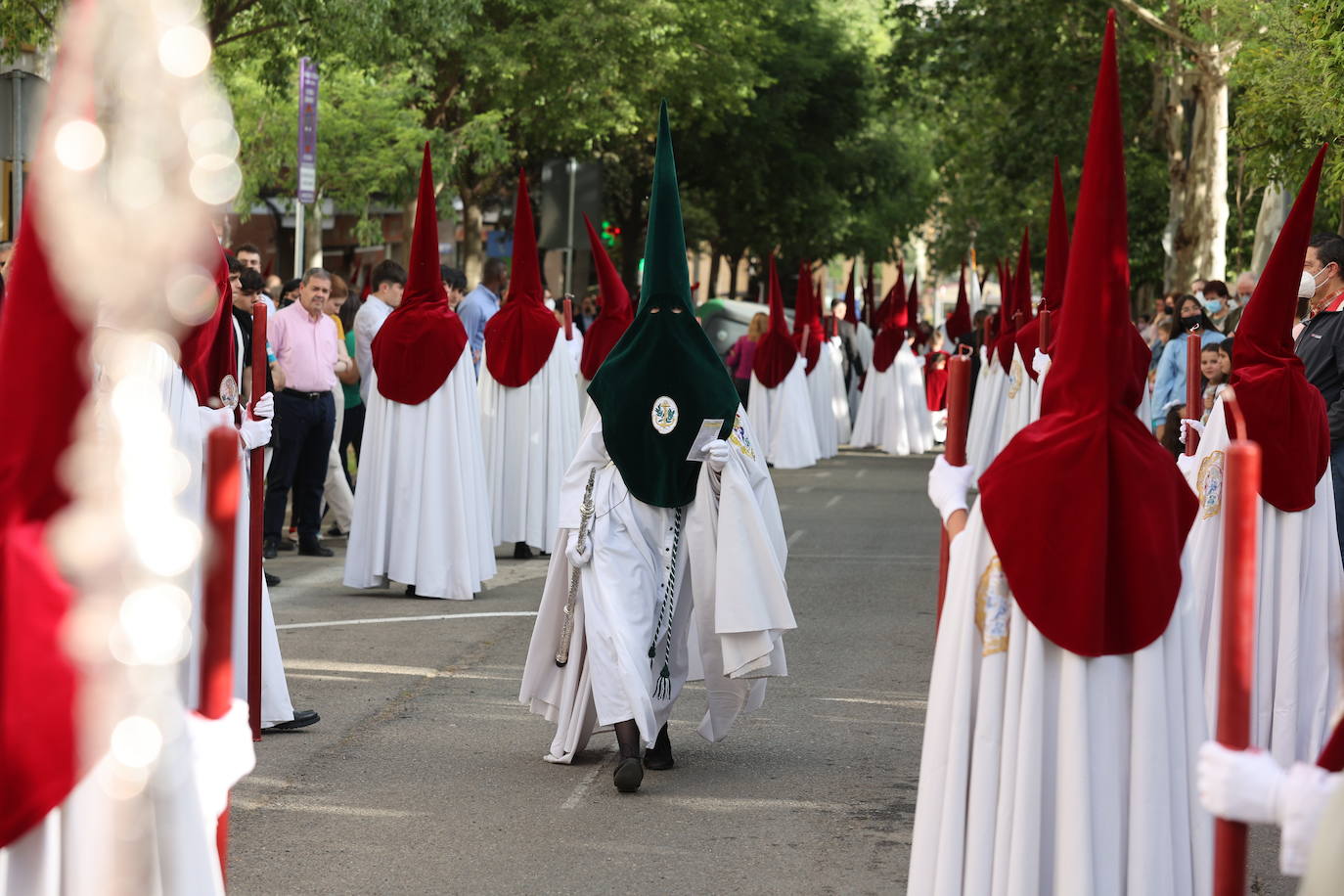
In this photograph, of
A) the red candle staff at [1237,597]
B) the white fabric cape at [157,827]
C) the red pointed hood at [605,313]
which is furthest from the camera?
the red pointed hood at [605,313]

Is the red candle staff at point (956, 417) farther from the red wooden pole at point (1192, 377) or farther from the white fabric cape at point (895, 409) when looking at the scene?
the white fabric cape at point (895, 409)

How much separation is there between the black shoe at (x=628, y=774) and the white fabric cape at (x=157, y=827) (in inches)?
147

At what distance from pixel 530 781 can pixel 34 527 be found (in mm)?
4362

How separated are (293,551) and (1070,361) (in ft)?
33.9

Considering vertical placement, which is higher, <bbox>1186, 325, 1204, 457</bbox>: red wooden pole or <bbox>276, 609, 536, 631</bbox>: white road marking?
<bbox>1186, 325, 1204, 457</bbox>: red wooden pole

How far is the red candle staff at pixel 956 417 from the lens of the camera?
3787 mm

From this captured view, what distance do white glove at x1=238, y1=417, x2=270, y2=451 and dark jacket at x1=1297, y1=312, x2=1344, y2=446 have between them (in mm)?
4285

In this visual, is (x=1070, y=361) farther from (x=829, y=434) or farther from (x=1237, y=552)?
(x=829, y=434)

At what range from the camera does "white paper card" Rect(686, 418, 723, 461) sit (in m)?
6.98

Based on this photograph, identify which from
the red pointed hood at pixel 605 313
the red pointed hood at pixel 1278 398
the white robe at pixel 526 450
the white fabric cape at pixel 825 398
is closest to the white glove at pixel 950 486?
the red pointed hood at pixel 1278 398

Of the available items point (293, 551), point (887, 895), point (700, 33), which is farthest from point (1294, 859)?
point (700, 33)

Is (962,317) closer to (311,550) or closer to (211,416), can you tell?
(311,550)

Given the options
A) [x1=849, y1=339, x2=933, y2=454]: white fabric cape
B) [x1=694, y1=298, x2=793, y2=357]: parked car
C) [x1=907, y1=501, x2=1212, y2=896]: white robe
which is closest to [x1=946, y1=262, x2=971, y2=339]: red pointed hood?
[x1=849, y1=339, x2=933, y2=454]: white fabric cape

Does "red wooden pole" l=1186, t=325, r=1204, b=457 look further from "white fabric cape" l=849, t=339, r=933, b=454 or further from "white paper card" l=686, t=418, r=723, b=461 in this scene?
"white fabric cape" l=849, t=339, r=933, b=454
